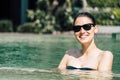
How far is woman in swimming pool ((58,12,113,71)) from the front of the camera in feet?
17.4

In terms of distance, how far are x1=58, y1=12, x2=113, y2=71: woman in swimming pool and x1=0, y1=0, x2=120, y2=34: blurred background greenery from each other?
13264 millimetres

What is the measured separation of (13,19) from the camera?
76.6 ft

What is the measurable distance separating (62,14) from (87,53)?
46.8 feet

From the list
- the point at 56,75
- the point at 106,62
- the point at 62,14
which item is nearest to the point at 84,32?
the point at 106,62

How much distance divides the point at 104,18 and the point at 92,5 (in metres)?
1.07

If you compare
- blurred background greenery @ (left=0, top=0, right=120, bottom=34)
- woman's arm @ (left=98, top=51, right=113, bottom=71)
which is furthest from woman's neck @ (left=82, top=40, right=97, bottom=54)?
blurred background greenery @ (left=0, top=0, right=120, bottom=34)

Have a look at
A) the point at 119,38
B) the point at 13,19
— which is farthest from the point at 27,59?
the point at 13,19

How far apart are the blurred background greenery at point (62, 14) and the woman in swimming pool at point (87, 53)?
13264 mm

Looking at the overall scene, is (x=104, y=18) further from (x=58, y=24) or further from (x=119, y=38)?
(x=119, y=38)

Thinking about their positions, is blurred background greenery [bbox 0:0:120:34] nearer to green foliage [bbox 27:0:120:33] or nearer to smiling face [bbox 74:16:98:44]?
green foliage [bbox 27:0:120:33]

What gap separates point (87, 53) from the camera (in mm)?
5465

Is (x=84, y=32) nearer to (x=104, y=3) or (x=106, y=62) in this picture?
(x=106, y=62)

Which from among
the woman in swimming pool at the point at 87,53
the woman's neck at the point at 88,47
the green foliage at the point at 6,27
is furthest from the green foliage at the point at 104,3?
the woman's neck at the point at 88,47

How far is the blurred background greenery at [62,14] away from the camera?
18969mm
